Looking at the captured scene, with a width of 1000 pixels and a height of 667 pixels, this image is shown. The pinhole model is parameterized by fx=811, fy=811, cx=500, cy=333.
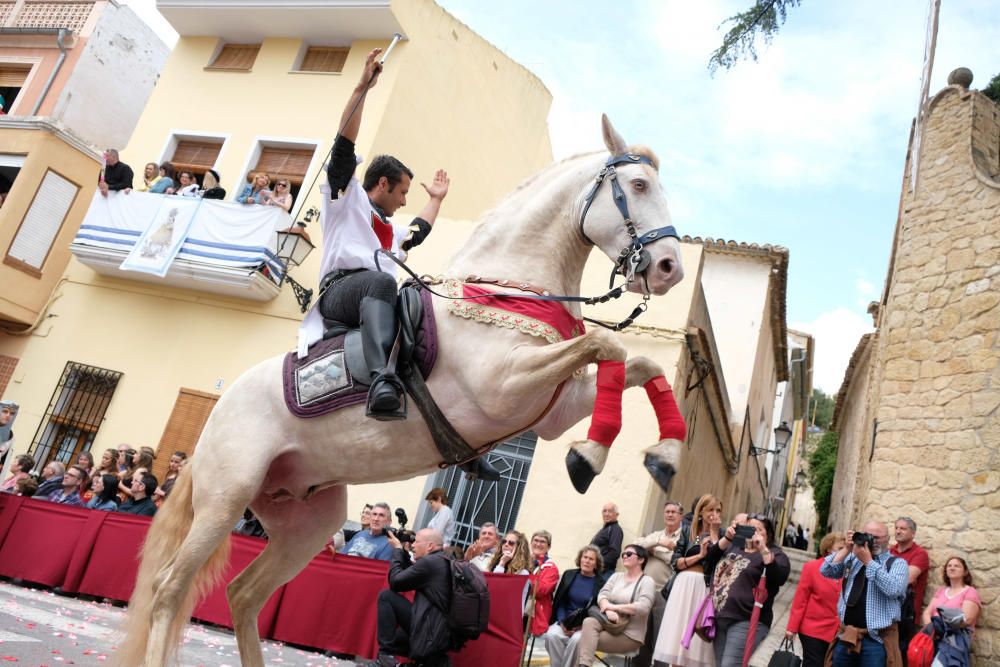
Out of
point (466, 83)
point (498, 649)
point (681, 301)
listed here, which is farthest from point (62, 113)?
point (498, 649)

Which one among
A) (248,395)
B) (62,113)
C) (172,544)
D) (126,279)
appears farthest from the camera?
(62,113)

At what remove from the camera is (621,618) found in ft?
23.0

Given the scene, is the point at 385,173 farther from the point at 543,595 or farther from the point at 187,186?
the point at 187,186

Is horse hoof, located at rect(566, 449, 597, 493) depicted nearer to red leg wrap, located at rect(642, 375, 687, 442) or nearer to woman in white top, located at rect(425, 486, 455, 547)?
red leg wrap, located at rect(642, 375, 687, 442)

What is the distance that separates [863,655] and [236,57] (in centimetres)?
1646

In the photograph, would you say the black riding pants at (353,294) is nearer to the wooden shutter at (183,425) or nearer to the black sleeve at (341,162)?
the black sleeve at (341,162)

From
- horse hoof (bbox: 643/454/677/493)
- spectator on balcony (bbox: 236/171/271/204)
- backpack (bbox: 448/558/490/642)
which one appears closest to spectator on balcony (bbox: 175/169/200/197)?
spectator on balcony (bbox: 236/171/271/204)

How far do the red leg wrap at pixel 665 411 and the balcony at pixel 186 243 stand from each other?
11233 millimetres

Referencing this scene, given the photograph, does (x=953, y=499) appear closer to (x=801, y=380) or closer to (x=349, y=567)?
(x=349, y=567)

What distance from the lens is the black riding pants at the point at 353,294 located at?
13.1 ft

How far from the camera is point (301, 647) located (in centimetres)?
779

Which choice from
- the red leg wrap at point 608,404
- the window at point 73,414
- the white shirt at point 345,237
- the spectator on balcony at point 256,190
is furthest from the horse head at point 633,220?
the window at point 73,414

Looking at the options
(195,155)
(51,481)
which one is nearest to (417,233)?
(51,481)

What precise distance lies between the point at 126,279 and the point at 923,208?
13.8 meters
